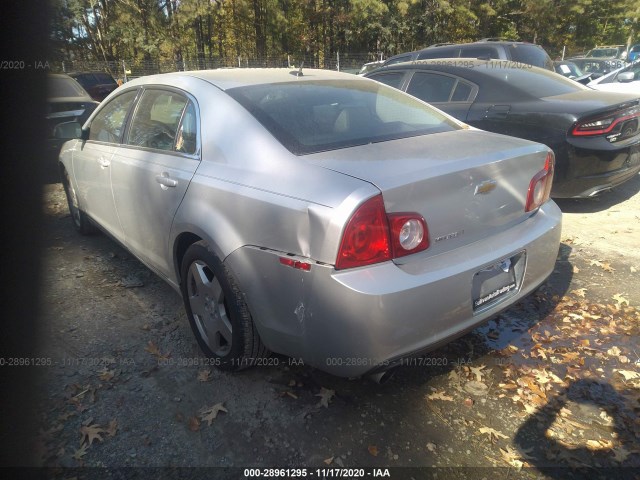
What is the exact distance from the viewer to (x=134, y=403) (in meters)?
2.53

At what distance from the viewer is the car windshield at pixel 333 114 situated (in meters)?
2.46

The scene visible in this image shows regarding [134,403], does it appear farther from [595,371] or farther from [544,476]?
[595,371]

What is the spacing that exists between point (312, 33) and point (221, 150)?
34957 millimetres

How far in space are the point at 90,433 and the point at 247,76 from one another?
2.23 meters

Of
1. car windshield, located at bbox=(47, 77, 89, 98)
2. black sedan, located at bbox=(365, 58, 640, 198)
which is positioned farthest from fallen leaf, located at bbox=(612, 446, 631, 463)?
car windshield, located at bbox=(47, 77, 89, 98)

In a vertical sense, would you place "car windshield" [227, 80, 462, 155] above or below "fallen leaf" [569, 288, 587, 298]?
above

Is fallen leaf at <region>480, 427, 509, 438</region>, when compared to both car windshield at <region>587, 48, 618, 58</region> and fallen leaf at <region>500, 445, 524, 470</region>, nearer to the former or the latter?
fallen leaf at <region>500, 445, 524, 470</region>

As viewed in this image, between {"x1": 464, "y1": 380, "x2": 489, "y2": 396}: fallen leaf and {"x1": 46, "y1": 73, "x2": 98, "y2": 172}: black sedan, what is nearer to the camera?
{"x1": 464, "y1": 380, "x2": 489, "y2": 396}: fallen leaf

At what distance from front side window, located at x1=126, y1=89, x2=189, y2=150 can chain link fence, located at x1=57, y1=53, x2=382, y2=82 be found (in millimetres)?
18741

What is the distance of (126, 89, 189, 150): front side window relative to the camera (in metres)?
2.98

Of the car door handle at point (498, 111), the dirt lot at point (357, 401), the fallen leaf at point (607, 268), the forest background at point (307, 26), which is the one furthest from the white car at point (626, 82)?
the forest background at point (307, 26)

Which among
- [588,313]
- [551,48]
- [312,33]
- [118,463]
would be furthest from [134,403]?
[551,48]

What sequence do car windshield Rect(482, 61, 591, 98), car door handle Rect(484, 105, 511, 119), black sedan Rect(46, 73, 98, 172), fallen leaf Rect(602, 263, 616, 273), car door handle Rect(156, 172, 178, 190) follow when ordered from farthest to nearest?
black sedan Rect(46, 73, 98, 172)
car windshield Rect(482, 61, 591, 98)
car door handle Rect(484, 105, 511, 119)
fallen leaf Rect(602, 263, 616, 273)
car door handle Rect(156, 172, 178, 190)

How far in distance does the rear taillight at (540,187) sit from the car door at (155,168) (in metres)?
1.85
